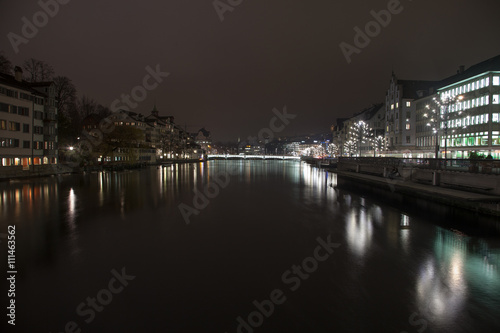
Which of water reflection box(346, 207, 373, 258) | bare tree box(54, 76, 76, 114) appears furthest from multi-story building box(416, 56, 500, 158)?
bare tree box(54, 76, 76, 114)

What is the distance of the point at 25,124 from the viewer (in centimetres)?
5150

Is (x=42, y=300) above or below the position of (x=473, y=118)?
below

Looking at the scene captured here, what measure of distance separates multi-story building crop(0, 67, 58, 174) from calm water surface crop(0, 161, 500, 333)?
1461 inches

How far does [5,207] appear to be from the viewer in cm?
1953

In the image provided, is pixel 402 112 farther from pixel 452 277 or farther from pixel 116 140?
pixel 452 277

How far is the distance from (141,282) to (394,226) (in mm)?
12535

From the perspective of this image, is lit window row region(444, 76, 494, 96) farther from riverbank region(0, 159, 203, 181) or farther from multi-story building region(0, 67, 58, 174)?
multi-story building region(0, 67, 58, 174)

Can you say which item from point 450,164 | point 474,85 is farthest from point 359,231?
point 474,85

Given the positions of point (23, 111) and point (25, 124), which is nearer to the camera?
point (23, 111)

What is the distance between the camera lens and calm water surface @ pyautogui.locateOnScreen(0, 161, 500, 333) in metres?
6.38

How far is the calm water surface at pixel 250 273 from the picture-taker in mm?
6379

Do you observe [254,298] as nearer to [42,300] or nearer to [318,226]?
[42,300]

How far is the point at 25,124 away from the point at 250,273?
56.0 meters

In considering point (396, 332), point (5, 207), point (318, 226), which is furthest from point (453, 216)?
point (5, 207)
